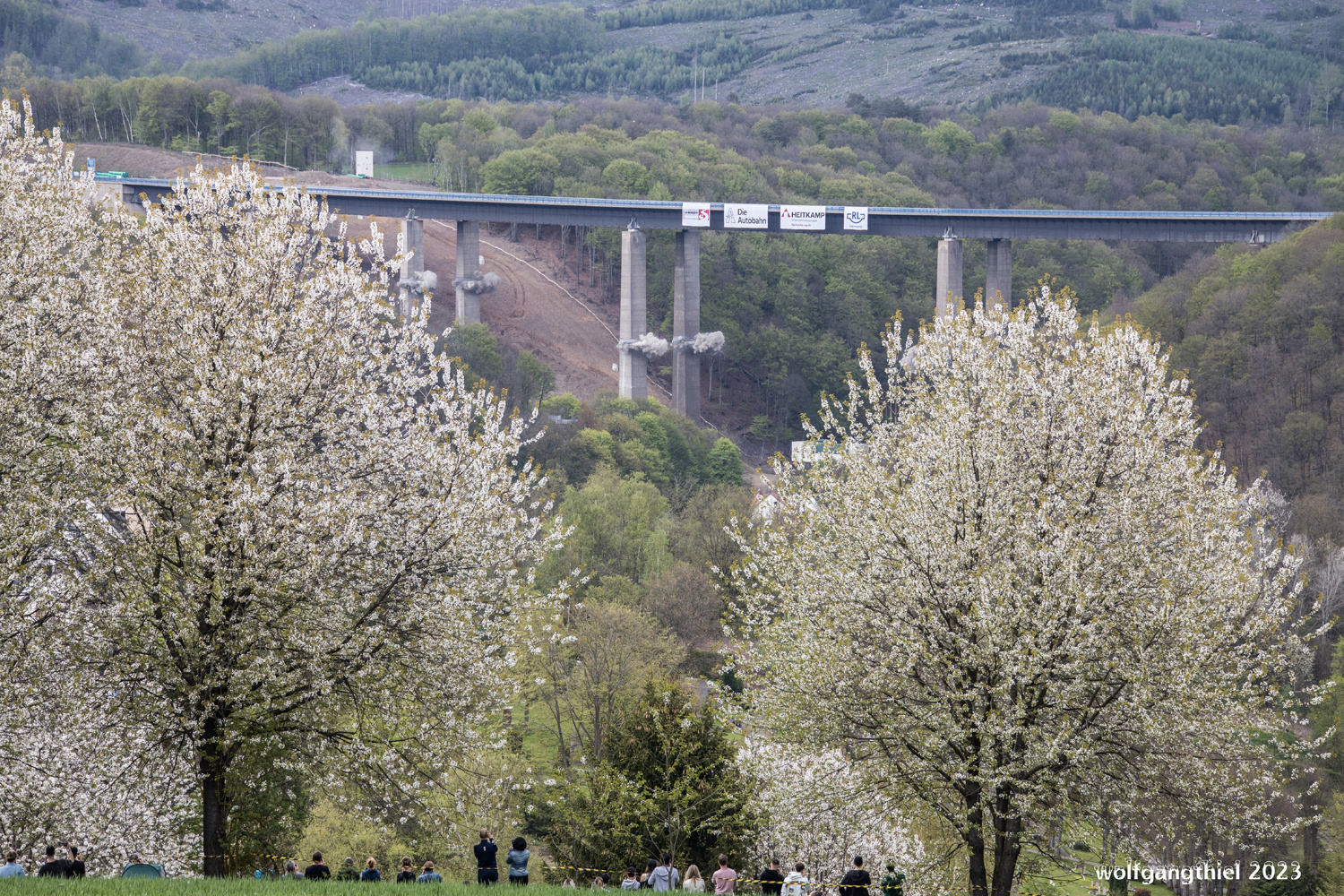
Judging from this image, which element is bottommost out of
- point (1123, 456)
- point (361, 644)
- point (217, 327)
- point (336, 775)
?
point (336, 775)

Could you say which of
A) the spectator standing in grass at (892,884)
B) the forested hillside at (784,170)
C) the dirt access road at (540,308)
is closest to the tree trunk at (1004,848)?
the spectator standing in grass at (892,884)

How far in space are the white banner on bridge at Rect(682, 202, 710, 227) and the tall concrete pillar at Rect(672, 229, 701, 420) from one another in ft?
10.1

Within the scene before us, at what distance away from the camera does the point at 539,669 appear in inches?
2024

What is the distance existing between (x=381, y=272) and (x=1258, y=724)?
1691cm

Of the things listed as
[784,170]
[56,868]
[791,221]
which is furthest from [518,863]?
[784,170]

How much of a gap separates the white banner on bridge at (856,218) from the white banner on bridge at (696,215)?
36.1ft

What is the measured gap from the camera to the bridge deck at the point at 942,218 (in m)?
107

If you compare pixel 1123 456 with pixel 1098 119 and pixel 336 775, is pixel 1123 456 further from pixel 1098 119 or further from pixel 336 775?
pixel 1098 119

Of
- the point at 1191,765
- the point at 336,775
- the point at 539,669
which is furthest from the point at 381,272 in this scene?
the point at 539,669

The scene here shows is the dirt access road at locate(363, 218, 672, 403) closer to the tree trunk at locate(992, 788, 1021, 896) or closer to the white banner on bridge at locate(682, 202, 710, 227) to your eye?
the white banner on bridge at locate(682, 202, 710, 227)

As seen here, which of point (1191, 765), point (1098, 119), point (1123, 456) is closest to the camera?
point (1191, 765)

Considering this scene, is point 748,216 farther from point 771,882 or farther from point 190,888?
point 190,888

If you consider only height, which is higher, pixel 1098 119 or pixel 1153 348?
pixel 1098 119

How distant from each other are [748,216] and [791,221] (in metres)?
3.61
